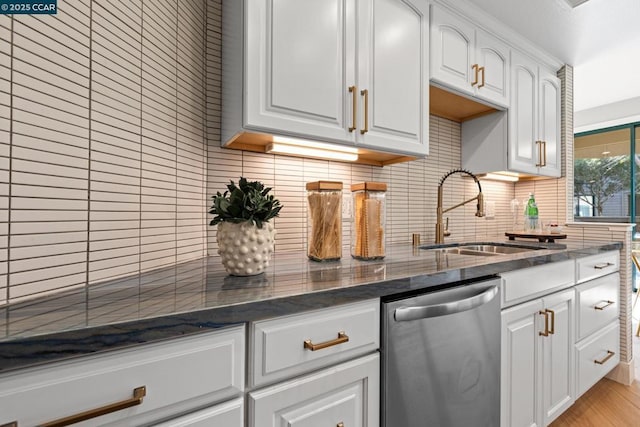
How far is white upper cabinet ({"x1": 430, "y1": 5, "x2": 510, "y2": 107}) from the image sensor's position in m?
1.57

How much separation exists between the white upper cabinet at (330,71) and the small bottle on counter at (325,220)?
0.64 ft

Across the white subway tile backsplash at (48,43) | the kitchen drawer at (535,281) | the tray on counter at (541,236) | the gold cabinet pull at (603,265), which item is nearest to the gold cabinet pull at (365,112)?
the kitchen drawer at (535,281)

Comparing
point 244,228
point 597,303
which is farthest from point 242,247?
point 597,303

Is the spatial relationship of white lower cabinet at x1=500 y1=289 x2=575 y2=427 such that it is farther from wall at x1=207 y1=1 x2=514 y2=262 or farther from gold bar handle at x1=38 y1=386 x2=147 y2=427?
gold bar handle at x1=38 y1=386 x2=147 y2=427

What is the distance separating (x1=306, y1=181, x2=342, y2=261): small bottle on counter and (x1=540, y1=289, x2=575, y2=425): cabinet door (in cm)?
107

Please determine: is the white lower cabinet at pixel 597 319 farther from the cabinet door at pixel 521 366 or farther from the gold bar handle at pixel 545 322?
the cabinet door at pixel 521 366

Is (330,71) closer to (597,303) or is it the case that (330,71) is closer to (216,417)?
(216,417)

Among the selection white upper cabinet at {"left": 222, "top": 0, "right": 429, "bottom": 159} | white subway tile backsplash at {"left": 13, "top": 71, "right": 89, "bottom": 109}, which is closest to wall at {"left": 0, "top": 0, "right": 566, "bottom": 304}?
white subway tile backsplash at {"left": 13, "top": 71, "right": 89, "bottom": 109}

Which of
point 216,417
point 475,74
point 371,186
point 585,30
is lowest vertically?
point 216,417

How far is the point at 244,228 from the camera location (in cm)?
88

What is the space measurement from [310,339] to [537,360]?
4.14ft

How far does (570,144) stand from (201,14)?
9.00ft

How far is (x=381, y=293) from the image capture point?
85cm

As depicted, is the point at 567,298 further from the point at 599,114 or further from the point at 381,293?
the point at 599,114
